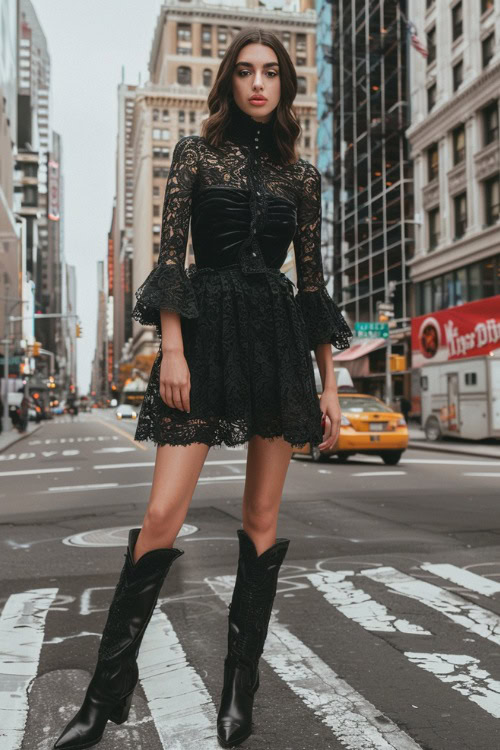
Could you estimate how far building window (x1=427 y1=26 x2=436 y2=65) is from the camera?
36.5 meters

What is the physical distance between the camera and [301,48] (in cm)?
13262

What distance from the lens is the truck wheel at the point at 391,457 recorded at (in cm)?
1662

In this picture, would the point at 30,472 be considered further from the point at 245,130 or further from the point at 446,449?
the point at 245,130

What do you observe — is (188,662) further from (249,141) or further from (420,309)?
(420,309)

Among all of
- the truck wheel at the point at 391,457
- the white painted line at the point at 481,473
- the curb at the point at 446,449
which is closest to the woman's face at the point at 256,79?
the white painted line at the point at 481,473

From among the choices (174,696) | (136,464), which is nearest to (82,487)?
(136,464)

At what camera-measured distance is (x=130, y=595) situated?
2.53 m

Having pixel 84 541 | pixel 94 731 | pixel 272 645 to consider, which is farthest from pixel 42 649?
pixel 84 541

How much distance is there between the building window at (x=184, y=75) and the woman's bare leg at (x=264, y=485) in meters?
138

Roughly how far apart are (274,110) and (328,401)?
43.0 inches

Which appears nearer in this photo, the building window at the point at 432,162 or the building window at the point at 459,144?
the building window at the point at 459,144

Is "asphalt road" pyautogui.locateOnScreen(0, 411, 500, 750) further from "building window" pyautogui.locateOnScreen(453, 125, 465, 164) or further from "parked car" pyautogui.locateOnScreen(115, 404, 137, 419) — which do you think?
"parked car" pyautogui.locateOnScreen(115, 404, 137, 419)

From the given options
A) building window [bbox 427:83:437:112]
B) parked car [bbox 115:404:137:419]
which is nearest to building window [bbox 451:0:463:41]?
building window [bbox 427:83:437:112]

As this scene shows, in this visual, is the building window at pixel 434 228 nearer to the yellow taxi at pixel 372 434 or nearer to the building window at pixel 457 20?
the building window at pixel 457 20
